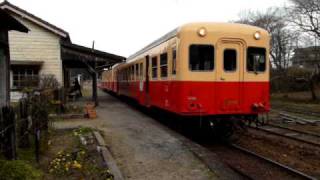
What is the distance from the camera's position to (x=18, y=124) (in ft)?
29.1

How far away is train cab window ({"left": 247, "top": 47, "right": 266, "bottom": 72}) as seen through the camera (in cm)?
1148

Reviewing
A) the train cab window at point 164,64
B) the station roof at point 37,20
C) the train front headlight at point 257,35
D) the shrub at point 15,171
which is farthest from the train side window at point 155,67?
the station roof at point 37,20

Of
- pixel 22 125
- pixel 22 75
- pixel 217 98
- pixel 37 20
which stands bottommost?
pixel 22 125

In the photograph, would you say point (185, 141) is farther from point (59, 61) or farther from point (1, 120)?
point (59, 61)

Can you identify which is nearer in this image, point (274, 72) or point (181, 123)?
point (181, 123)

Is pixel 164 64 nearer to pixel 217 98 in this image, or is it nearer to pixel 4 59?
pixel 217 98

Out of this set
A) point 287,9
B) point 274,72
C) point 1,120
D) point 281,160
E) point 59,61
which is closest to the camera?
point 1,120

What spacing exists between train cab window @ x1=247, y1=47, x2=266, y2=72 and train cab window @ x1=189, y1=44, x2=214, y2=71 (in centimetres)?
105

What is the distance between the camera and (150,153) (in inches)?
376

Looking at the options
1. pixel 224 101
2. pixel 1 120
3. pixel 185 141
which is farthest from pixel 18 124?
pixel 224 101

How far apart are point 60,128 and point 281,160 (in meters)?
6.54

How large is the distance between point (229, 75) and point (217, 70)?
0.34 m

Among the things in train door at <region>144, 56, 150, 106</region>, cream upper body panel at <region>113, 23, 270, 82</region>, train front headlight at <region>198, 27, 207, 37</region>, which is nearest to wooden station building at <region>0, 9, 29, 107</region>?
cream upper body panel at <region>113, 23, 270, 82</region>

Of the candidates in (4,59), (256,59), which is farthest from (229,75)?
(4,59)
